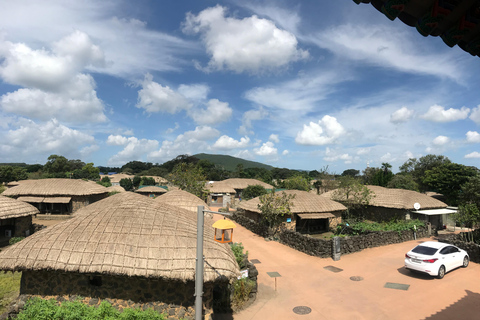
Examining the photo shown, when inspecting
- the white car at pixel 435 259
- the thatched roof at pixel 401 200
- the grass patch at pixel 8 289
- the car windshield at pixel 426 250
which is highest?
the thatched roof at pixel 401 200

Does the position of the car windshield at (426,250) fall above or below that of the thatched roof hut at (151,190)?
below

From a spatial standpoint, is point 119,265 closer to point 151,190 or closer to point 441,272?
point 441,272

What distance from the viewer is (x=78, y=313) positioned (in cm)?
838

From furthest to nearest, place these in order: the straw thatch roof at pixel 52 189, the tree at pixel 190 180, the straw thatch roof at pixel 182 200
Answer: the tree at pixel 190 180, the straw thatch roof at pixel 52 189, the straw thatch roof at pixel 182 200

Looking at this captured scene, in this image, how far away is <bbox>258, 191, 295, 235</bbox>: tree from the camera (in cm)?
2377

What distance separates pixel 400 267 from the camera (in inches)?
647

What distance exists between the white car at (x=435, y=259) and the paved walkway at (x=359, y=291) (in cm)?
46

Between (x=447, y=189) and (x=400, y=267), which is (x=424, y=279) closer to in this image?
(x=400, y=267)

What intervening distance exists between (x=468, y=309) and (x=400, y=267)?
5287 mm

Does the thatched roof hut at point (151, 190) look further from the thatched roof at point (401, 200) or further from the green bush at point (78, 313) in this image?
the green bush at point (78, 313)

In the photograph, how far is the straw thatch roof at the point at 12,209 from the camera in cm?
2128

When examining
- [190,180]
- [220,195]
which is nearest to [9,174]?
[220,195]

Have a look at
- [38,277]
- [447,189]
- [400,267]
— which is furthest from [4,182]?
[447,189]

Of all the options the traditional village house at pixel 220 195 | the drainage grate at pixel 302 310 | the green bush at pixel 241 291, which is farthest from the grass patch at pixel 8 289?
the traditional village house at pixel 220 195
